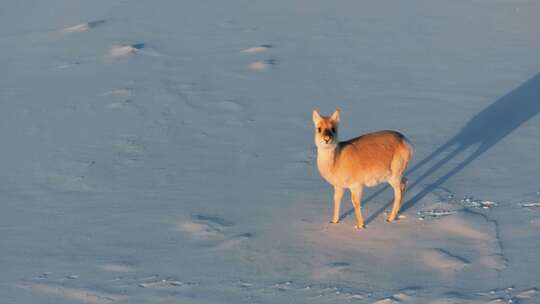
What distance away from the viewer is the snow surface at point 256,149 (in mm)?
8547

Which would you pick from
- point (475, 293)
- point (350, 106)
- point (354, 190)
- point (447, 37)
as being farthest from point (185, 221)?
point (447, 37)

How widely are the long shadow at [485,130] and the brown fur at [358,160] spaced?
1.80 feet

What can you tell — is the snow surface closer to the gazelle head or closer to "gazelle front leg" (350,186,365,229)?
"gazelle front leg" (350,186,365,229)

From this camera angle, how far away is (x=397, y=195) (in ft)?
31.5

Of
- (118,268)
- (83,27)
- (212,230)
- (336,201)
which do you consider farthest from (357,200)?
(83,27)

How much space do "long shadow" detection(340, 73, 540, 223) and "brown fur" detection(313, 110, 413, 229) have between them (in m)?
0.55

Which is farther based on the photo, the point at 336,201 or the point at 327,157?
the point at 336,201

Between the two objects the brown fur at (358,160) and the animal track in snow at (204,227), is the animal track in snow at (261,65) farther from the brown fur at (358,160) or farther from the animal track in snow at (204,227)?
the brown fur at (358,160)

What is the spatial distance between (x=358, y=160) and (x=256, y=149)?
3061 millimetres

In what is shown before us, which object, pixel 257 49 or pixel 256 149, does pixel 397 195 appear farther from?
pixel 257 49

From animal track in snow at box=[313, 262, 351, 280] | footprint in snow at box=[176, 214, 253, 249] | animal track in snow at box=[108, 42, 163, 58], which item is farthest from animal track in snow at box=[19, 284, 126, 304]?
animal track in snow at box=[108, 42, 163, 58]

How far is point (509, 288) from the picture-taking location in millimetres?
7895

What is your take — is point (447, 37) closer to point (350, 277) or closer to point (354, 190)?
point (354, 190)

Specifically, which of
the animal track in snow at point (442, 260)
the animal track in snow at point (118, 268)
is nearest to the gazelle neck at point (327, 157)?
the animal track in snow at point (442, 260)
